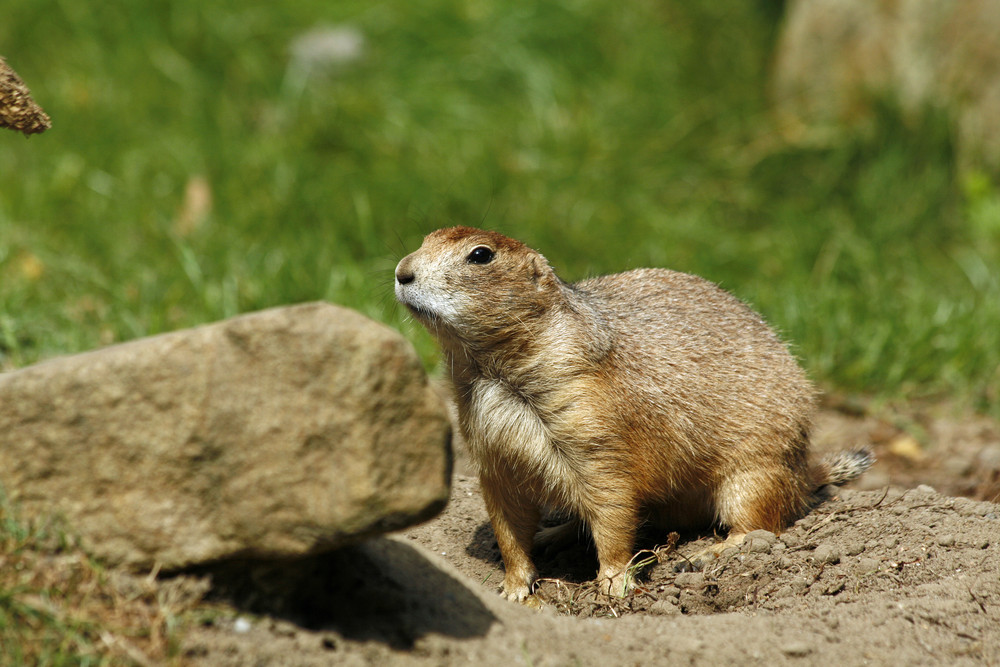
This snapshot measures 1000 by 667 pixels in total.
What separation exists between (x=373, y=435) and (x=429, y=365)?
3637 mm

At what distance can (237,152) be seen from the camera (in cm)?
841

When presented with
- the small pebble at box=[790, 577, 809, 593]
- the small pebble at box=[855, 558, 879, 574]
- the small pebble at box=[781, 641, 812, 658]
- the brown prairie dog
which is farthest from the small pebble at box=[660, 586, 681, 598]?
the small pebble at box=[781, 641, 812, 658]

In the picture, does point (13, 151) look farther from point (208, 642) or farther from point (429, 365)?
point (208, 642)

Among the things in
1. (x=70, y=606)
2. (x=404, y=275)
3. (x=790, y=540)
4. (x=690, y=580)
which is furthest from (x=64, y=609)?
(x=790, y=540)

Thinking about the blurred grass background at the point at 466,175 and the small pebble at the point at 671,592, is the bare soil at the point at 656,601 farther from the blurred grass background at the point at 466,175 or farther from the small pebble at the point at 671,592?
the blurred grass background at the point at 466,175

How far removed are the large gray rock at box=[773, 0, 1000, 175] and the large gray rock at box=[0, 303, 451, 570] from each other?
7.37m

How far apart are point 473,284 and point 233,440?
1.53 m

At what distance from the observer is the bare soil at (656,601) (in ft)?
9.37

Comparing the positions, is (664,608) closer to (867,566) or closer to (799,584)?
(799,584)

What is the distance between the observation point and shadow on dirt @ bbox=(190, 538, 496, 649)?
2891 mm

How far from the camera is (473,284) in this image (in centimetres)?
406

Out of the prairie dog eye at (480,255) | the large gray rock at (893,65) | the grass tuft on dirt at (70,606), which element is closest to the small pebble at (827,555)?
the prairie dog eye at (480,255)

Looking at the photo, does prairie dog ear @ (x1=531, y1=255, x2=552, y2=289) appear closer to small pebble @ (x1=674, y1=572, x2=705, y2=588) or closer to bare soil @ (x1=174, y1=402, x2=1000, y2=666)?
bare soil @ (x1=174, y1=402, x2=1000, y2=666)

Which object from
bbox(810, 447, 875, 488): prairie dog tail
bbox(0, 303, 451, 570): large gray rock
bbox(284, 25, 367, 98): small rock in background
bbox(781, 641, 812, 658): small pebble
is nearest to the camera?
bbox(0, 303, 451, 570): large gray rock
